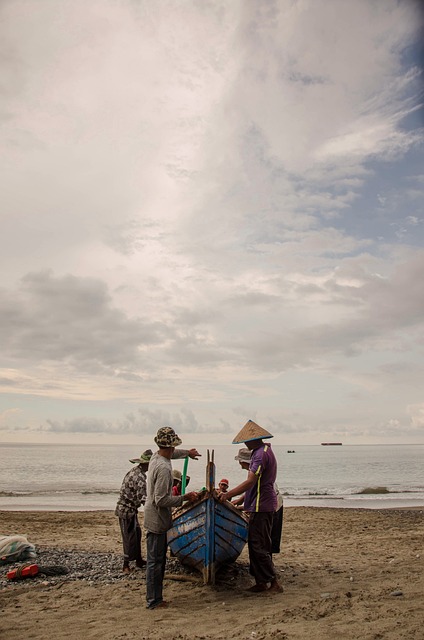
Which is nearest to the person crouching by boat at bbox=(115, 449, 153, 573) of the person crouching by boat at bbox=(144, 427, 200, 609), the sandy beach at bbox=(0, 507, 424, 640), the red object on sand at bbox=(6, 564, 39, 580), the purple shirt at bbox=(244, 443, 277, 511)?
the sandy beach at bbox=(0, 507, 424, 640)

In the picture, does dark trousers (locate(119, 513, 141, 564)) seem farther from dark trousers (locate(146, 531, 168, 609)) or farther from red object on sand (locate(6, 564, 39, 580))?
A: dark trousers (locate(146, 531, 168, 609))

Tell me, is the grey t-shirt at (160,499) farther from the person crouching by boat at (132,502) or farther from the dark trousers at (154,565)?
the person crouching by boat at (132,502)

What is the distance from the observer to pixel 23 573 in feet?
28.8

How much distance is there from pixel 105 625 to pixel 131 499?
264 cm

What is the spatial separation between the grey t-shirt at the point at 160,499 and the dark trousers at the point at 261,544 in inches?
50.0

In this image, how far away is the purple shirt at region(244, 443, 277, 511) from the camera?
7508mm

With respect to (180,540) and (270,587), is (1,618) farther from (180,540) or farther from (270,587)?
(270,587)

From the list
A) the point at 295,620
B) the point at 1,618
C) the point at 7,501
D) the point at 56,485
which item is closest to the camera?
the point at 295,620

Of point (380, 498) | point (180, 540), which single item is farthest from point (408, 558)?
point (380, 498)

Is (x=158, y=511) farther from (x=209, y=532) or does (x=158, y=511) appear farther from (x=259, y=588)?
(x=259, y=588)

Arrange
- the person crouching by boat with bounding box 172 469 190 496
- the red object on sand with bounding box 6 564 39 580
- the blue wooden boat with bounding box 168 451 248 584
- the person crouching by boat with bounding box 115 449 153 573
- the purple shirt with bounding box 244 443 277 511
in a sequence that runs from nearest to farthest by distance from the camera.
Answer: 1. the purple shirt with bounding box 244 443 277 511
2. the blue wooden boat with bounding box 168 451 248 584
3. the red object on sand with bounding box 6 564 39 580
4. the person crouching by boat with bounding box 115 449 153 573
5. the person crouching by boat with bounding box 172 469 190 496

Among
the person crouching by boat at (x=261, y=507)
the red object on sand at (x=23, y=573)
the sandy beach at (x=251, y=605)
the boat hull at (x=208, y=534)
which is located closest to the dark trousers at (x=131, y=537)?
the sandy beach at (x=251, y=605)

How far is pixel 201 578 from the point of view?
8430 millimetres

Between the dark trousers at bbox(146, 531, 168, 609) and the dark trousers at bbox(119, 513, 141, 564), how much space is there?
2078mm
